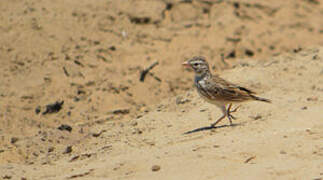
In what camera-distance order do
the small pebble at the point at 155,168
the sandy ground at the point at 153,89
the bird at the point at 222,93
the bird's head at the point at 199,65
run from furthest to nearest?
1. the bird's head at the point at 199,65
2. the bird at the point at 222,93
3. the sandy ground at the point at 153,89
4. the small pebble at the point at 155,168

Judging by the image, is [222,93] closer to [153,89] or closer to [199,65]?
[199,65]

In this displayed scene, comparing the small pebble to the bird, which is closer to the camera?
the small pebble

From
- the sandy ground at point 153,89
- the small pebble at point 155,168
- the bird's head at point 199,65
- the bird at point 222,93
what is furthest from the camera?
the bird's head at point 199,65

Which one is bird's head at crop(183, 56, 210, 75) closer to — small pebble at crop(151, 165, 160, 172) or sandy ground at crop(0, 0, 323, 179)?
sandy ground at crop(0, 0, 323, 179)

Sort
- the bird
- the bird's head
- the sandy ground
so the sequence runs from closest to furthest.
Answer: the sandy ground → the bird → the bird's head

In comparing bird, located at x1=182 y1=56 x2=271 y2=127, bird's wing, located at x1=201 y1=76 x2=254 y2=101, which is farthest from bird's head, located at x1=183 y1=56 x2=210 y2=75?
bird's wing, located at x1=201 y1=76 x2=254 y2=101

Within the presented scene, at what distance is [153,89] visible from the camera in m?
11.8

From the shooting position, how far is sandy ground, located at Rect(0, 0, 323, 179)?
695 cm

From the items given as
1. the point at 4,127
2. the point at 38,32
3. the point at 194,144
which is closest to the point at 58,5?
the point at 38,32

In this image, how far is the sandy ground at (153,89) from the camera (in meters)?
6.95

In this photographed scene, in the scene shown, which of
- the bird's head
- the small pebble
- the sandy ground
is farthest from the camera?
the bird's head

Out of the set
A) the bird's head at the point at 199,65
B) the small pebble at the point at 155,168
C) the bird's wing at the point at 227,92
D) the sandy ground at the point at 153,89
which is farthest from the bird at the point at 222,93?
the small pebble at the point at 155,168

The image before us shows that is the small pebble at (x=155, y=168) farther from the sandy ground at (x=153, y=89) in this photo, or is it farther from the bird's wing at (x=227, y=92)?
the bird's wing at (x=227, y=92)

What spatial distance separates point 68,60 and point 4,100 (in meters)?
1.64
